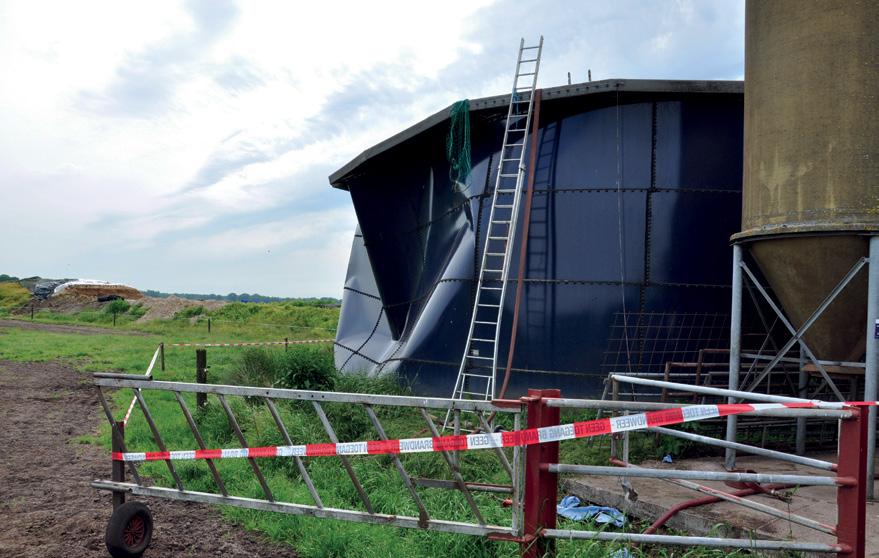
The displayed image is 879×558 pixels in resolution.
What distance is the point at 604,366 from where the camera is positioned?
9727 millimetres

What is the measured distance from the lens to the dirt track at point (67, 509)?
5.59m

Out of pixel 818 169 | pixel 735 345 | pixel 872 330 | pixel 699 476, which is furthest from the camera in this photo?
pixel 735 345

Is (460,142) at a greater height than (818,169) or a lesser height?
greater

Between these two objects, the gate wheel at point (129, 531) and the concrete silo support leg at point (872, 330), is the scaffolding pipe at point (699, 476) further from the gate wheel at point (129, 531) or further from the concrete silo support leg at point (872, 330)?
the gate wheel at point (129, 531)

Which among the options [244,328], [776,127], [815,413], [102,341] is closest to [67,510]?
[815,413]

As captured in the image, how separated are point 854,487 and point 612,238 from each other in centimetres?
652

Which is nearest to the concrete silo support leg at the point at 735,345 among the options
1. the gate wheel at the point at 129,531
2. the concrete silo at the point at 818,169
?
the concrete silo at the point at 818,169

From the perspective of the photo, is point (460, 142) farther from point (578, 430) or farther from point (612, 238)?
point (578, 430)

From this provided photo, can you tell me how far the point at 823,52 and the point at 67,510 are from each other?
8.48m

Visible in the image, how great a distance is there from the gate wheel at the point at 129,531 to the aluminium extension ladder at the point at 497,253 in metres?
5.12

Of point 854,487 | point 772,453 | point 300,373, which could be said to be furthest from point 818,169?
point 300,373

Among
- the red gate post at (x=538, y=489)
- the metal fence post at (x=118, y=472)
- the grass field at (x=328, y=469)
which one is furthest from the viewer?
the metal fence post at (x=118, y=472)

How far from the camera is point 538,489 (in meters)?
4.03

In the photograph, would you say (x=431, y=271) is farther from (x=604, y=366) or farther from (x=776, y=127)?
(x=776, y=127)
